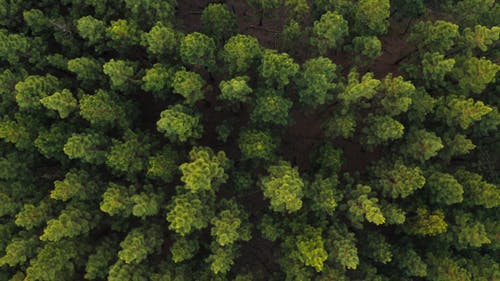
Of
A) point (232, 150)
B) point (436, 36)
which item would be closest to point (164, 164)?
point (232, 150)

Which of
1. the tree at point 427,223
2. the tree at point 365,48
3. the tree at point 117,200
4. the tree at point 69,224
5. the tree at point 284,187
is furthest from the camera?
the tree at point 365,48

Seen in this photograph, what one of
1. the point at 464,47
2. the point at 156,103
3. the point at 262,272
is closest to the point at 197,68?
the point at 156,103

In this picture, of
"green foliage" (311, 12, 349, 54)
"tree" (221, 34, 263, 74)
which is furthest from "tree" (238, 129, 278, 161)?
"green foliage" (311, 12, 349, 54)

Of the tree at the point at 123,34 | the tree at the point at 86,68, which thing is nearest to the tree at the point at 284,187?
the tree at the point at 123,34

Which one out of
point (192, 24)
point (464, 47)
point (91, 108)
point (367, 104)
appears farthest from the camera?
point (192, 24)

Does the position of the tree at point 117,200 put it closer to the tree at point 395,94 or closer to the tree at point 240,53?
the tree at point 240,53

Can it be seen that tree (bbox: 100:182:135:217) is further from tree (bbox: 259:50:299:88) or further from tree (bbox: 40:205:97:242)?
tree (bbox: 259:50:299:88)

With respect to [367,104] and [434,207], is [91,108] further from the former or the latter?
[434,207]
